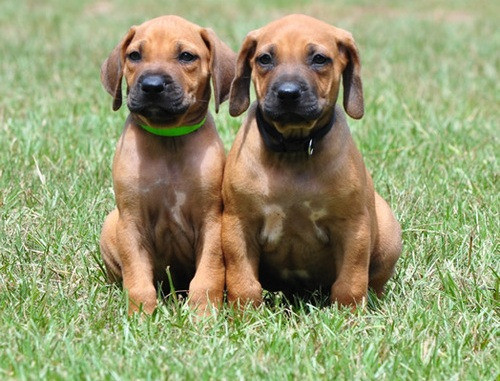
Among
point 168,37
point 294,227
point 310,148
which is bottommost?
point 294,227

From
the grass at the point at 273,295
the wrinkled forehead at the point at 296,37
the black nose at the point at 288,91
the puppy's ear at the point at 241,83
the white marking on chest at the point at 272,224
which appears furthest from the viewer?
the puppy's ear at the point at 241,83

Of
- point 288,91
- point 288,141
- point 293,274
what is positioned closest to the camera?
point 288,91

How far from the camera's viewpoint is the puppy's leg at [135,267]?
17.7 feet

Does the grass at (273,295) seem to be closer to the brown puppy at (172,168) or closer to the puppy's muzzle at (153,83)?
the brown puppy at (172,168)

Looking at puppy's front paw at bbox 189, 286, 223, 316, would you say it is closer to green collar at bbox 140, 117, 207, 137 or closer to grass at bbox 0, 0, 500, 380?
grass at bbox 0, 0, 500, 380

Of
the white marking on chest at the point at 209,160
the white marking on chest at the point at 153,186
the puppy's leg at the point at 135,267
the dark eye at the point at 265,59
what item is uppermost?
the dark eye at the point at 265,59

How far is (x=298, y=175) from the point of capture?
17.6 ft

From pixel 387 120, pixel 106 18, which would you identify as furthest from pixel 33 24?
pixel 387 120

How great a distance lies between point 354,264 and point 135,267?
3.67ft

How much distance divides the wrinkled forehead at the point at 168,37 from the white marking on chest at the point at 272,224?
924 millimetres

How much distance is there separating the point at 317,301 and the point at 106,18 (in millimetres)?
11369

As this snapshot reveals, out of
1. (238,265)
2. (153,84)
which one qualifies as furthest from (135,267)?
(153,84)

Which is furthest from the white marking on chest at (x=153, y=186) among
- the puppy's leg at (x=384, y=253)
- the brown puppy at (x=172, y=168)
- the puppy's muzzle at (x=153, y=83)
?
the puppy's leg at (x=384, y=253)

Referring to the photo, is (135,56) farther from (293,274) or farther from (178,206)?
(293,274)
